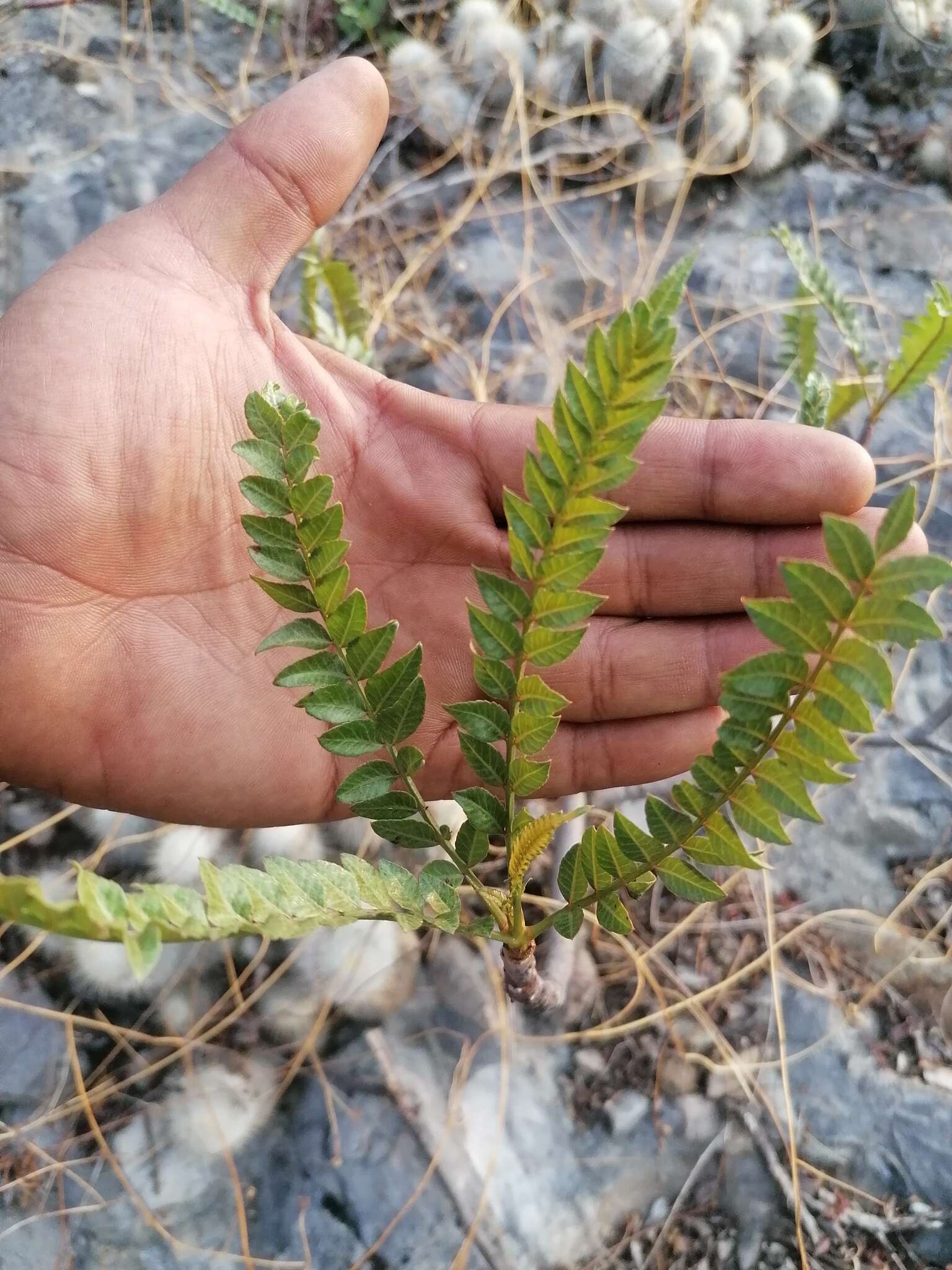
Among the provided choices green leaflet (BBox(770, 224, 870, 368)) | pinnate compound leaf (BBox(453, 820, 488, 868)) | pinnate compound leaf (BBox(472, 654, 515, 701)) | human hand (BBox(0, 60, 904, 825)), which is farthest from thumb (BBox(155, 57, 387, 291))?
→ pinnate compound leaf (BBox(453, 820, 488, 868))

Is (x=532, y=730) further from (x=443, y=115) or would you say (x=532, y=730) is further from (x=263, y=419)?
(x=443, y=115)

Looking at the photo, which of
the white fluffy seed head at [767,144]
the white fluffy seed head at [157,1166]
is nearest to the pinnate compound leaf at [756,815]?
the white fluffy seed head at [157,1166]

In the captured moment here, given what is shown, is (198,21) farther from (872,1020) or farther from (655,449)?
(872,1020)

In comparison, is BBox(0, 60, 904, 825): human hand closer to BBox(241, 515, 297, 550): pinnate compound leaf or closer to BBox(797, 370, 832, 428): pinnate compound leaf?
BBox(797, 370, 832, 428): pinnate compound leaf

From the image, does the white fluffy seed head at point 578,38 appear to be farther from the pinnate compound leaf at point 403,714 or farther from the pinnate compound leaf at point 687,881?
the pinnate compound leaf at point 687,881

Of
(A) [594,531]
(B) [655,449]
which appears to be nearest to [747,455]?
(B) [655,449]

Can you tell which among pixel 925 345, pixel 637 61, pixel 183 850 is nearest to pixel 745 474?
pixel 925 345
